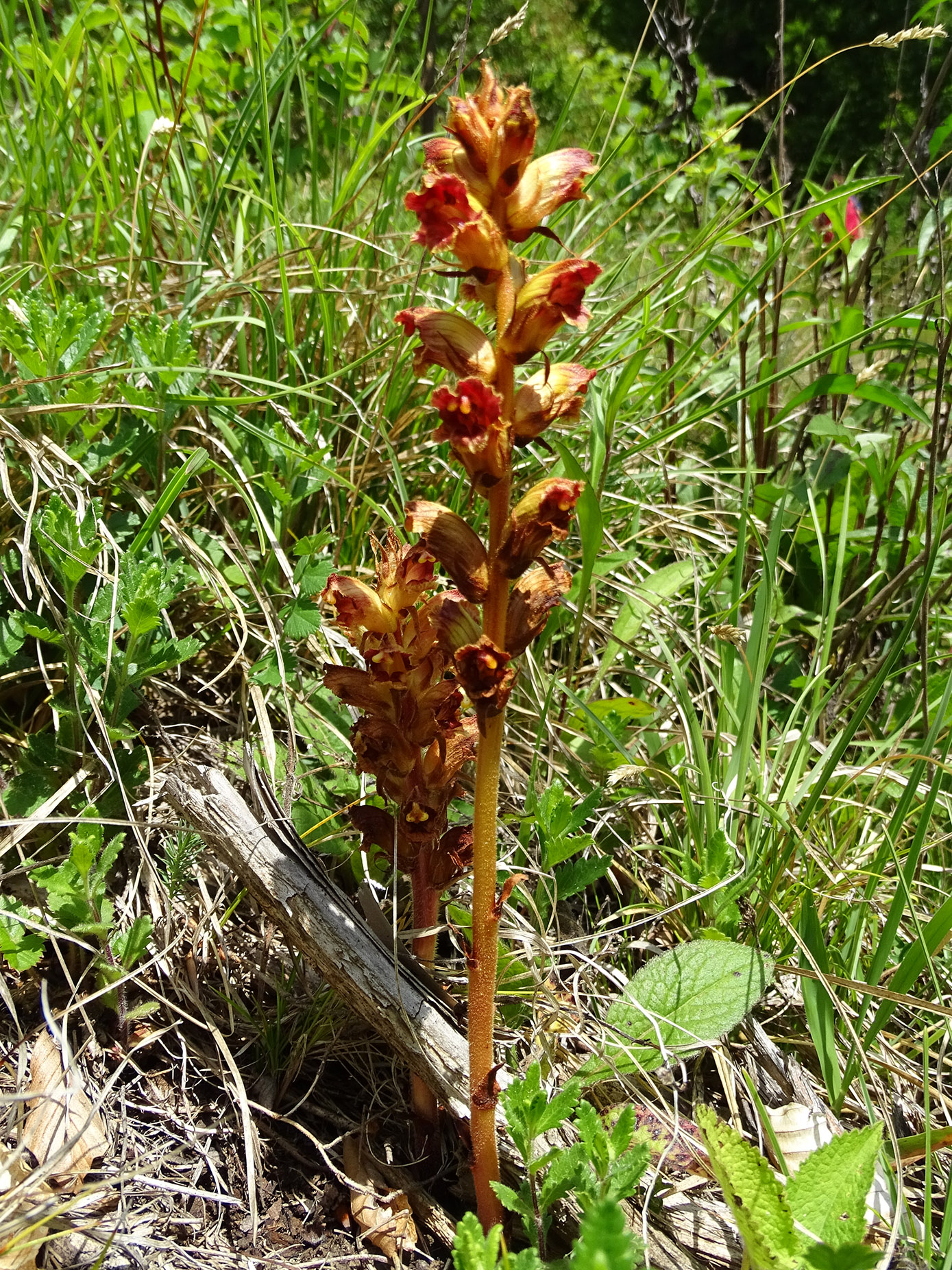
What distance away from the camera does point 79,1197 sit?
1.36 m

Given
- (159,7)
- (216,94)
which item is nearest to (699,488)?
(159,7)

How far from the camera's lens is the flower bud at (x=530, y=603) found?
145 cm

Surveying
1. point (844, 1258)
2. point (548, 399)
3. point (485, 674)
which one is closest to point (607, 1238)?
point (844, 1258)

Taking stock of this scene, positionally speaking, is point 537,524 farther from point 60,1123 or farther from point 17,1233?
point 60,1123

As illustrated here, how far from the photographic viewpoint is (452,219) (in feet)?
4.31

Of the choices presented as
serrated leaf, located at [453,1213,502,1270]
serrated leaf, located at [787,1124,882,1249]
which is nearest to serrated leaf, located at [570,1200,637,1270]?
serrated leaf, located at [453,1213,502,1270]

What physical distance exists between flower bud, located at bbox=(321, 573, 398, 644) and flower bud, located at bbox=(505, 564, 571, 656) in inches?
10.4

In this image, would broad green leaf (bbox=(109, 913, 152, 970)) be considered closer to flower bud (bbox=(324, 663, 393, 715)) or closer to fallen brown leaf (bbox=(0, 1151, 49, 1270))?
fallen brown leaf (bbox=(0, 1151, 49, 1270))

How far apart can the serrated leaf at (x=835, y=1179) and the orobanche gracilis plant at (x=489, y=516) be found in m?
0.48

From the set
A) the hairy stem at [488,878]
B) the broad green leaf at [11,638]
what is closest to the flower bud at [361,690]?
the hairy stem at [488,878]

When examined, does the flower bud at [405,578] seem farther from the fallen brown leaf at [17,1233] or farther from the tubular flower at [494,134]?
the fallen brown leaf at [17,1233]

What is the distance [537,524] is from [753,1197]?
1034 mm

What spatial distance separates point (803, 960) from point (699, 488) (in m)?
1.93

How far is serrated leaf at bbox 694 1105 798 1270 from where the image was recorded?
53.9 inches
